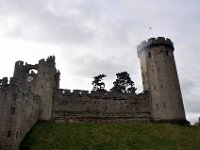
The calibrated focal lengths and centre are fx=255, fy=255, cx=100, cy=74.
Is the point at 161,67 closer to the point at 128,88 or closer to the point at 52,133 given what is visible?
the point at 128,88

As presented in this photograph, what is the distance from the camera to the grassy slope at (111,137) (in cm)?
3066

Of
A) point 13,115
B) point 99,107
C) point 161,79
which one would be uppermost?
point 161,79

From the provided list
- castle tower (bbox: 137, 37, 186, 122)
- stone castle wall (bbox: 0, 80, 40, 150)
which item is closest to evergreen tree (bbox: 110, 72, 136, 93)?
castle tower (bbox: 137, 37, 186, 122)

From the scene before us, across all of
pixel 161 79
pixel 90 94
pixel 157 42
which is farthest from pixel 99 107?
pixel 157 42

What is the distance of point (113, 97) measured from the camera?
46531mm

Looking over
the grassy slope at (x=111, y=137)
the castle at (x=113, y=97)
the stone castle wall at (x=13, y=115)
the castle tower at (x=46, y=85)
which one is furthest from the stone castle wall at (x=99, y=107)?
the stone castle wall at (x=13, y=115)

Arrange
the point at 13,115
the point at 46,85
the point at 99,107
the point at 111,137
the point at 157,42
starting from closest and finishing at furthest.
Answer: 1. the point at 13,115
2. the point at 111,137
3. the point at 46,85
4. the point at 99,107
5. the point at 157,42

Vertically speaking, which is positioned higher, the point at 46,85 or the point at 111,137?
the point at 46,85

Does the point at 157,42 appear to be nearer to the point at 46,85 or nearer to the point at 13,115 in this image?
the point at 46,85

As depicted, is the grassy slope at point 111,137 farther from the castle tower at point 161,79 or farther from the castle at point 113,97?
the castle tower at point 161,79

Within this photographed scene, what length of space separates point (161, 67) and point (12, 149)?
30.2 meters

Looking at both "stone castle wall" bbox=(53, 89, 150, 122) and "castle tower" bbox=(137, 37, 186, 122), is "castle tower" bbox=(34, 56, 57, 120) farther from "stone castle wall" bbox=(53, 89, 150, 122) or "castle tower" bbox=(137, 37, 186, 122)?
"castle tower" bbox=(137, 37, 186, 122)

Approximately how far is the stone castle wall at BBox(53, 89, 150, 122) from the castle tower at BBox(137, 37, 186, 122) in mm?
2168

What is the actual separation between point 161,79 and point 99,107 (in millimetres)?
12474
